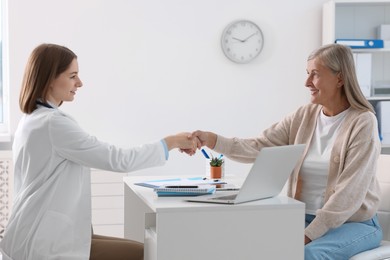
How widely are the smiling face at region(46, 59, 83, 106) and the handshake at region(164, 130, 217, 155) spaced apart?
17.2 inches

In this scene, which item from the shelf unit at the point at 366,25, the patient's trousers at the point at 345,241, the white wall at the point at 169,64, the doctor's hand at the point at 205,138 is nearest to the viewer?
the patient's trousers at the point at 345,241

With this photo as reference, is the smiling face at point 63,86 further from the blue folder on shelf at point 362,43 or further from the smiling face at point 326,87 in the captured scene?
the blue folder on shelf at point 362,43

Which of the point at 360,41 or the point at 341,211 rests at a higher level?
the point at 360,41

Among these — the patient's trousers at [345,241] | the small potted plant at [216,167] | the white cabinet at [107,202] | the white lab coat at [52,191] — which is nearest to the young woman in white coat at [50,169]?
the white lab coat at [52,191]

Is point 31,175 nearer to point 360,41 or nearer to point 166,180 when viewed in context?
point 166,180

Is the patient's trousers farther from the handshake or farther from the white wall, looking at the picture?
the white wall

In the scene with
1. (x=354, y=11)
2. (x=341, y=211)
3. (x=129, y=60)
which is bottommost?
(x=341, y=211)

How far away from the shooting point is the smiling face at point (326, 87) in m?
2.93

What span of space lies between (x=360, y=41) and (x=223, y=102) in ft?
3.53

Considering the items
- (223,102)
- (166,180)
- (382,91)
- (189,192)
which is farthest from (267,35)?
(189,192)

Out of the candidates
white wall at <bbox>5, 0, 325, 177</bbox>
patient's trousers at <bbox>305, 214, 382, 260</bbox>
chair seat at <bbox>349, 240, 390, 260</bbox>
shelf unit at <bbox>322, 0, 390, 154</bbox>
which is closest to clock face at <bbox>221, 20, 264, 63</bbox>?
white wall at <bbox>5, 0, 325, 177</bbox>

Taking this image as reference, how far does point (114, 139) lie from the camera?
4934mm

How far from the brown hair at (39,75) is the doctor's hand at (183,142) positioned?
0.53 m

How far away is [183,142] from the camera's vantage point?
2969 mm
